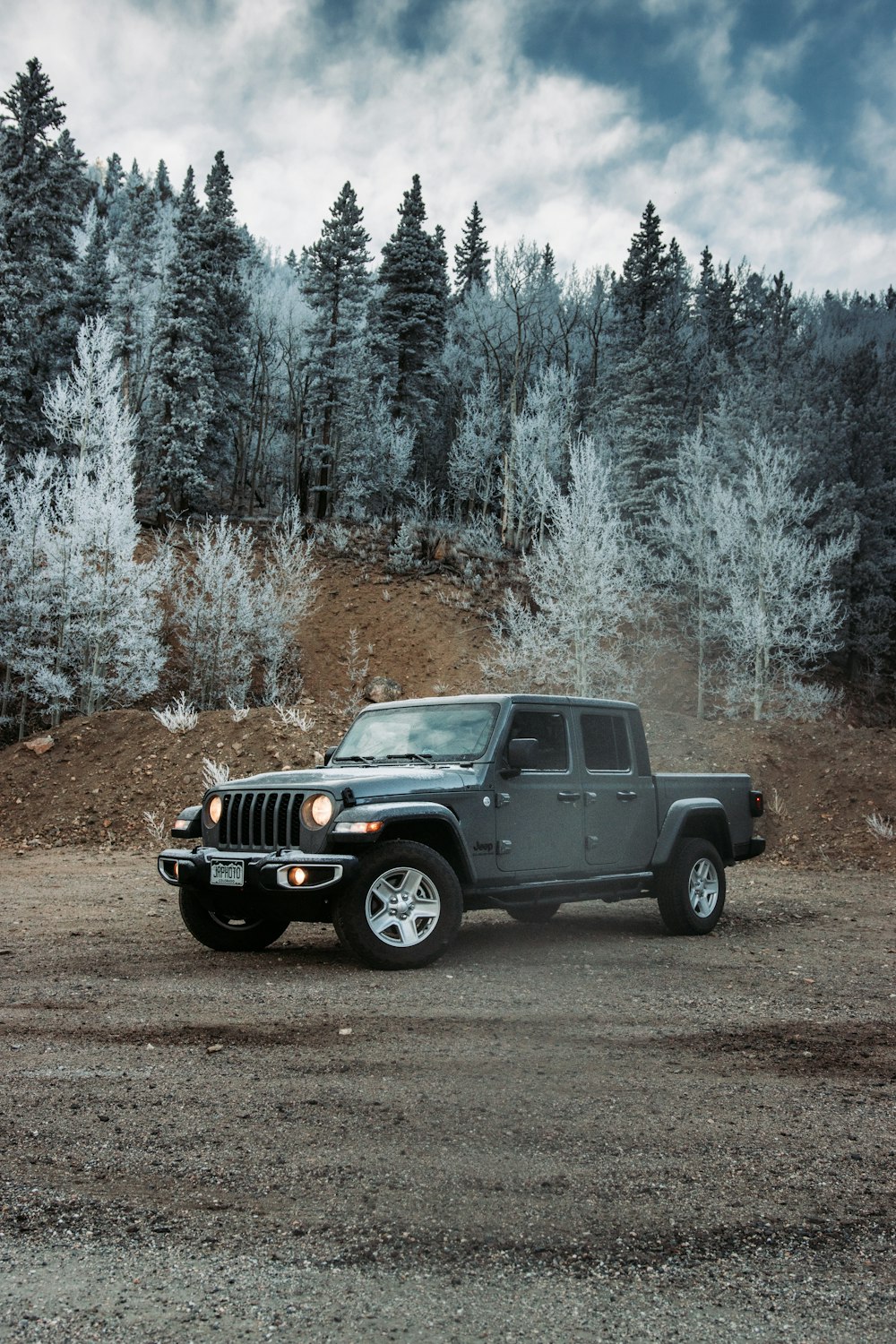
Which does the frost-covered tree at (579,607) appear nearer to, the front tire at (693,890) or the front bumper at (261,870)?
the front tire at (693,890)

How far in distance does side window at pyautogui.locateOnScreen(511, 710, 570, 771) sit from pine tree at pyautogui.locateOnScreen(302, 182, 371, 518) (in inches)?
1534

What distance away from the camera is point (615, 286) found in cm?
5788

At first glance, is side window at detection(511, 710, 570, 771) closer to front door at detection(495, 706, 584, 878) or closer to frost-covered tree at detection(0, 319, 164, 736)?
front door at detection(495, 706, 584, 878)

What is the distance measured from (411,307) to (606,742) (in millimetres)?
43932

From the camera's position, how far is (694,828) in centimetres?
964

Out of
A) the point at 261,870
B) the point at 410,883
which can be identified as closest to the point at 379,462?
the point at 410,883

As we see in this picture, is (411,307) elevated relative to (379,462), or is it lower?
elevated

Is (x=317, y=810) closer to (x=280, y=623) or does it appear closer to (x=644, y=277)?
(x=280, y=623)

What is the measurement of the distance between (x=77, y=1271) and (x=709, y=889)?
7.66 metres

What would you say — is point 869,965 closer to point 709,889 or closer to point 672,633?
point 709,889

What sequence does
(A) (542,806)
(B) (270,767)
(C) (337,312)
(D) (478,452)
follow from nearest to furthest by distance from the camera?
1. (A) (542,806)
2. (B) (270,767)
3. (C) (337,312)
4. (D) (478,452)

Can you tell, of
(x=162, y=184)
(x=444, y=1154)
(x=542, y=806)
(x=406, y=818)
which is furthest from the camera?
(x=162, y=184)

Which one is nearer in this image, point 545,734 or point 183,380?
point 545,734

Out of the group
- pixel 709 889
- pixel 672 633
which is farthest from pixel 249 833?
pixel 672 633
